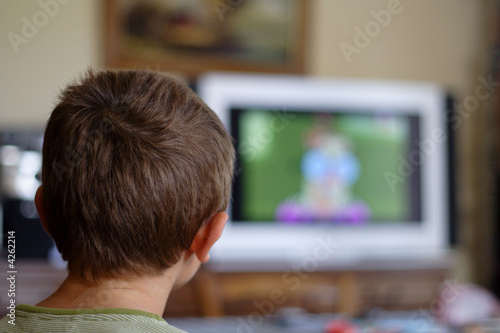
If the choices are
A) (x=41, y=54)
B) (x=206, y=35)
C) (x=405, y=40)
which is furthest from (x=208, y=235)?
(x=405, y=40)

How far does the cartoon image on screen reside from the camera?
3.12 metres

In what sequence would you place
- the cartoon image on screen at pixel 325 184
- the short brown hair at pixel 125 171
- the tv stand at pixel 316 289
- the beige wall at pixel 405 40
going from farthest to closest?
the beige wall at pixel 405 40
the cartoon image on screen at pixel 325 184
the tv stand at pixel 316 289
the short brown hair at pixel 125 171

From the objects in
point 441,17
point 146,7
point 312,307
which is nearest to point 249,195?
point 312,307

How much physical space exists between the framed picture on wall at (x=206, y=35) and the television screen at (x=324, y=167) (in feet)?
1.45

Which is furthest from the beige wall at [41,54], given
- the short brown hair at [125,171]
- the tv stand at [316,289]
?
the short brown hair at [125,171]

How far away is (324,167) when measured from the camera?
10.3 ft
